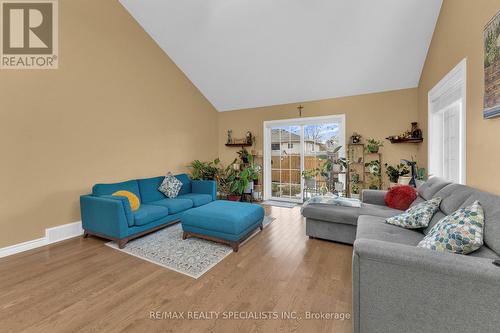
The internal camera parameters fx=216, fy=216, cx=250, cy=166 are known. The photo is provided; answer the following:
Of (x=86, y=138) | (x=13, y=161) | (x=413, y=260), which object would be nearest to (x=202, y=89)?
(x=86, y=138)

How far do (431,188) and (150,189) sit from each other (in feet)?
13.6

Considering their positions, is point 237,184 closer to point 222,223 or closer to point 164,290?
point 222,223

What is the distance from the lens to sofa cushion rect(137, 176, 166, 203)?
3779mm

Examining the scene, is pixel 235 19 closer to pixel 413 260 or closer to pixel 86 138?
pixel 86 138

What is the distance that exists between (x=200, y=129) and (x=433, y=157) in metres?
4.84

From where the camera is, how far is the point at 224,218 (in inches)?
106

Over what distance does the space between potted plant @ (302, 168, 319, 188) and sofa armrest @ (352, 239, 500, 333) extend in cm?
384

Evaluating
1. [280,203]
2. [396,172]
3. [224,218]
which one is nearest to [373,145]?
[396,172]

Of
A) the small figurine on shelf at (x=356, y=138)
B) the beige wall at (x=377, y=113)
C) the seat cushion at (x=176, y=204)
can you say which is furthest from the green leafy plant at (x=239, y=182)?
the small figurine on shelf at (x=356, y=138)

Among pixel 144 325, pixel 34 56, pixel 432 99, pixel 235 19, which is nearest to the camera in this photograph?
pixel 144 325

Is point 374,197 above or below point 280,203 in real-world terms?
above

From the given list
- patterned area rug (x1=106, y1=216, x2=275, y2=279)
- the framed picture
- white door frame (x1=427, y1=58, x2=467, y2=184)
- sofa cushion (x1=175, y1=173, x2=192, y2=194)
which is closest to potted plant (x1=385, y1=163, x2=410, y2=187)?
white door frame (x1=427, y1=58, x2=467, y2=184)

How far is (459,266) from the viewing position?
110 centimetres

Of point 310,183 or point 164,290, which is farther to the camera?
point 310,183
